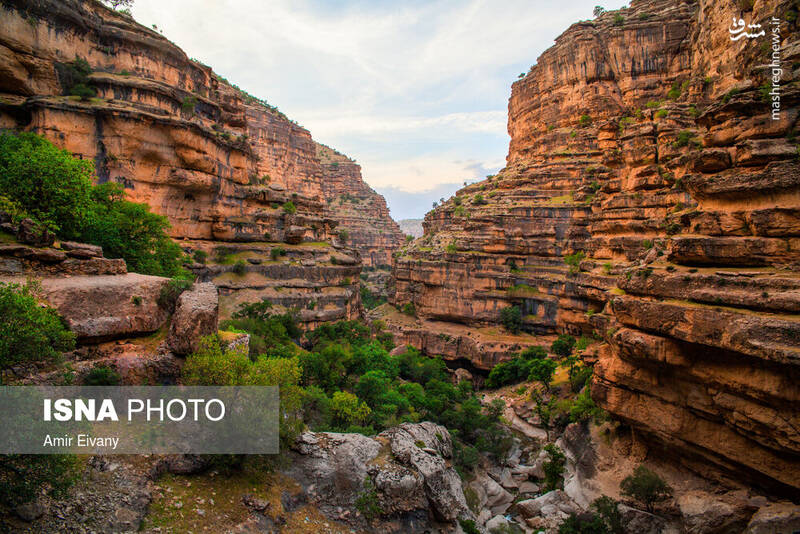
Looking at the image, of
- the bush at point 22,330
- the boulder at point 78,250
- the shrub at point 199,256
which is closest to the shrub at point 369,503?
the bush at point 22,330

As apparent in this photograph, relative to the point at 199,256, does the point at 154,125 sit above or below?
above

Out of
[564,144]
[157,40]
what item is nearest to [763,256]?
[157,40]

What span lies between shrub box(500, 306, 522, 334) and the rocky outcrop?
26359 millimetres

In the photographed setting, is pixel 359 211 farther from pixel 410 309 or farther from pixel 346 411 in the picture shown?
pixel 346 411

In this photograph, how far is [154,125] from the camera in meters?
27.5

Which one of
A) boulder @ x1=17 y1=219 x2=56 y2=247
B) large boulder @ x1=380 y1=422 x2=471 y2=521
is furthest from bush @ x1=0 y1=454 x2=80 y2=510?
large boulder @ x1=380 y1=422 x2=471 y2=521

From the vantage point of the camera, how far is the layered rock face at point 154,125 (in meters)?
23.8

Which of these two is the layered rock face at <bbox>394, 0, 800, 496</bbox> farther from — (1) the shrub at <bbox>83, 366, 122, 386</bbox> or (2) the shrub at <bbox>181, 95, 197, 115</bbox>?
(2) the shrub at <bbox>181, 95, 197, 115</bbox>

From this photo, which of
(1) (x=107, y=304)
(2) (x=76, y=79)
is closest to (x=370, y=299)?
(2) (x=76, y=79)

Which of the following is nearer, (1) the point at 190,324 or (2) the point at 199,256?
(1) the point at 190,324

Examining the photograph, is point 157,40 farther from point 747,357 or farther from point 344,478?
point 747,357

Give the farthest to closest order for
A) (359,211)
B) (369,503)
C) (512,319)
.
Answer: (359,211)
(512,319)
(369,503)

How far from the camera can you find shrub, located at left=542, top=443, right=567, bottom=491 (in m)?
19.5

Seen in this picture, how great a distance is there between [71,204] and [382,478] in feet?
51.0
